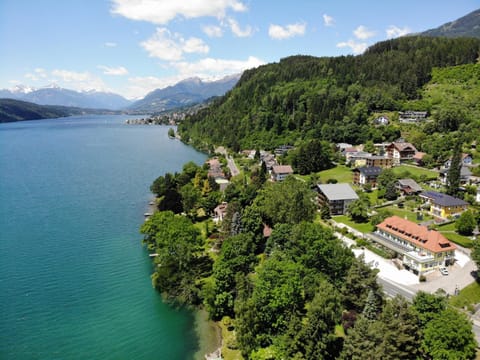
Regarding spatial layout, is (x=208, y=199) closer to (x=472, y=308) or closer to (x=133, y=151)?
(x=472, y=308)

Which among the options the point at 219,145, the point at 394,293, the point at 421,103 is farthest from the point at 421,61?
the point at 394,293

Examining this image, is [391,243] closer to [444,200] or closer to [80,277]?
[444,200]

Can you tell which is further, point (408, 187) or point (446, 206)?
point (408, 187)

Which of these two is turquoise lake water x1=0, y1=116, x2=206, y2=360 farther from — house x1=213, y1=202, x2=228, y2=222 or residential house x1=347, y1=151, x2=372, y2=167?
residential house x1=347, y1=151, x2=372, y2=167

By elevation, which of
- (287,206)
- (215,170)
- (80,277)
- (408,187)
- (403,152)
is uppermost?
(403,152)

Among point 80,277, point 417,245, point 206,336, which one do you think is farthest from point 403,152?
point 80,277

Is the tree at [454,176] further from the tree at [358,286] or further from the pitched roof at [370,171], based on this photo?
the tree at [358,286]
